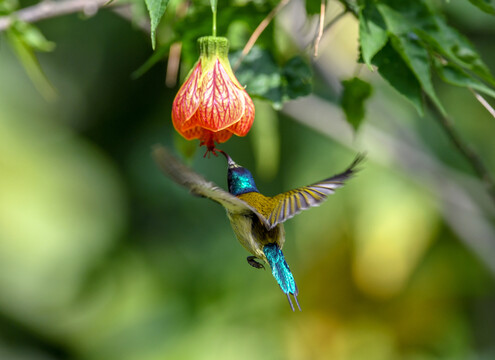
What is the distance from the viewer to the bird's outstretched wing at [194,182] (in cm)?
136

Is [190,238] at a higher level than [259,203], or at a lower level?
lower

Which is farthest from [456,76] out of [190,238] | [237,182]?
[190,238]

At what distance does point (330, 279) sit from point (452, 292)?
80 centimetres

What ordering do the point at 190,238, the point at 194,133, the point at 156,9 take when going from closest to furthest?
the point at 156,9 → the point at 194,133 → the point at 190,238

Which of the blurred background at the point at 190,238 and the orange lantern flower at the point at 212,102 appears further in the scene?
the blurred background at the point at 190,238

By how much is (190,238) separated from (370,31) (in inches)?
130

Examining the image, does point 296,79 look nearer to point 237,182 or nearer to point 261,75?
point 261,75

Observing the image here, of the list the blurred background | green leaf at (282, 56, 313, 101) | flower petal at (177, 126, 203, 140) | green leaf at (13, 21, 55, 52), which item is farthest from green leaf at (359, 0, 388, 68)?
the blurred background

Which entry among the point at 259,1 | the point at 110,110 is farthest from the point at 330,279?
the point at 259,1

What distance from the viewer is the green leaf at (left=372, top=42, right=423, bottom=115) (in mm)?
1376

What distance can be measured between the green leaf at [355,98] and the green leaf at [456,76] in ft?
0.78

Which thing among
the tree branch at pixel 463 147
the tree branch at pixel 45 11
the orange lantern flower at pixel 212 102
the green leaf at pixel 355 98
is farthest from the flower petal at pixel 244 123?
the tree branch at pixel 45 11

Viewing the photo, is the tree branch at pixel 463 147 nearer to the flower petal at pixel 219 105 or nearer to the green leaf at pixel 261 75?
the green leaf at pixel 261 75

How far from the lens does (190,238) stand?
4.56m
